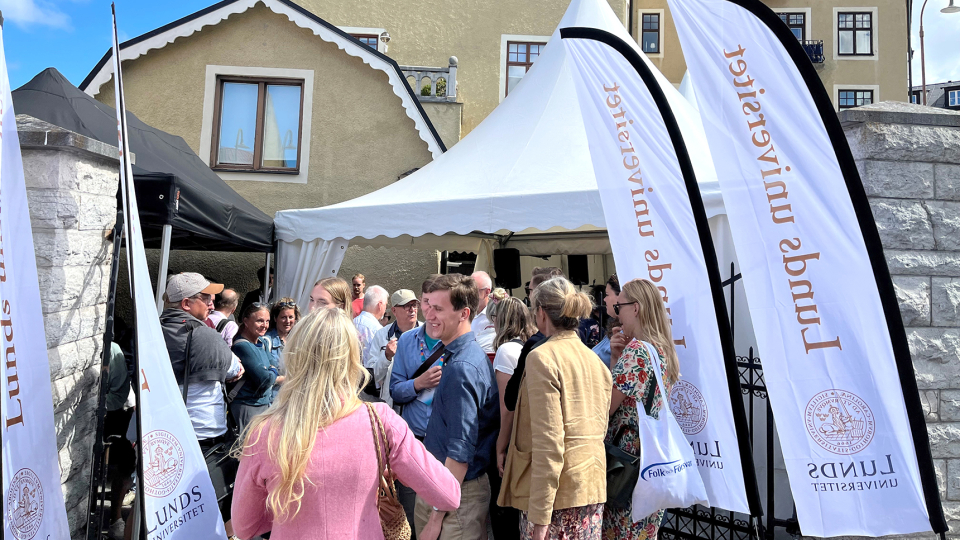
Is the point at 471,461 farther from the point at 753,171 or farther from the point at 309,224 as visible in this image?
the point at 309,224

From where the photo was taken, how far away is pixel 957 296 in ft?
11.3

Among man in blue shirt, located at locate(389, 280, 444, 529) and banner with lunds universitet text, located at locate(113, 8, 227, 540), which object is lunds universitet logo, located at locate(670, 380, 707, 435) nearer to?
man in blue shirt, located at locate(389, 280, 444, 529)

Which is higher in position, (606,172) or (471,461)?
(606,172)

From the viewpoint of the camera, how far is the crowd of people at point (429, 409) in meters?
1.94

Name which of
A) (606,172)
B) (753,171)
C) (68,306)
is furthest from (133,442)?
(753,171)

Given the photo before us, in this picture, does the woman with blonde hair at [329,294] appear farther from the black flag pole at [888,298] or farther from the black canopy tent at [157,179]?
the black flag pole at [888,298]

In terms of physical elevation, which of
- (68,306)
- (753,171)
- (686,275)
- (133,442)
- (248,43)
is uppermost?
(248,43)

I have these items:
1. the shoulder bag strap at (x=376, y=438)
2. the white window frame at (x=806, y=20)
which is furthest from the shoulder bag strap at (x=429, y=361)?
the white window frame at (x=806, y=20)

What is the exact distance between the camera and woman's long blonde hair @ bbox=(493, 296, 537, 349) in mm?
3688

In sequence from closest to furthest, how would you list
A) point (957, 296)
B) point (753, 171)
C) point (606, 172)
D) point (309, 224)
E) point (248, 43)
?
point (753, 171)
point (957, 296)
point (606, 172)
point (309, 224)
point (248, 43)

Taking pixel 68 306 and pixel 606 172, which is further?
pixel 606 172

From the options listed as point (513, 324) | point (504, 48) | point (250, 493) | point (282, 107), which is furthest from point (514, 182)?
point (504, 48)

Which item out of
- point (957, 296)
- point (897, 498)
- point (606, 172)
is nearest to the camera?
point (897, 498)

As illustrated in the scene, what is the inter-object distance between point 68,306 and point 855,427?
3627 millimetres
